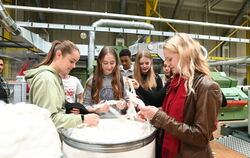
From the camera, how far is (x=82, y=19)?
5637 millimetres

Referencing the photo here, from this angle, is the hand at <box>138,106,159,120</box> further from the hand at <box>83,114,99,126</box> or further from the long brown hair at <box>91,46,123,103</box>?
the long brown hair at <box>91,46,123,103</box>

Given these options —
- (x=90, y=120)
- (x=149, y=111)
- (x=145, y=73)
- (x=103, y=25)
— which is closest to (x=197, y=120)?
(x=149, y=111)

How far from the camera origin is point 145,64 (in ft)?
4.87

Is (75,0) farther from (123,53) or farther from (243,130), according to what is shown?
(243,130)

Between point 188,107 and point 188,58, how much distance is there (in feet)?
0.75

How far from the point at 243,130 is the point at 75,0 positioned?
18.6ft

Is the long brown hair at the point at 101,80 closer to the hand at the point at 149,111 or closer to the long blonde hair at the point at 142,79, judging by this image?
the long blonde hair at the point at 142,79

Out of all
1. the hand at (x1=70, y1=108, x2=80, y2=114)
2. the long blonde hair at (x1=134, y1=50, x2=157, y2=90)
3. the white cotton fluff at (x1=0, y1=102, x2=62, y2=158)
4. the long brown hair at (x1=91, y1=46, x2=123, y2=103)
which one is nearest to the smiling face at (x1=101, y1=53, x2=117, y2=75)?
the long brown hair at (x1=91, y1=46, x2=123, y2=103)

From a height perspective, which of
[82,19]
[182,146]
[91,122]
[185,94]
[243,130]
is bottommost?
[243,130]

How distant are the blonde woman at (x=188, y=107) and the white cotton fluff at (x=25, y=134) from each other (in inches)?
20.6

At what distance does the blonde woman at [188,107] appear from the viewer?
2.30ft

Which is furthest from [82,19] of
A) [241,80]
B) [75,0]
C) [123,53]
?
[241,80]

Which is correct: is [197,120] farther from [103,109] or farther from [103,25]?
[103,25]

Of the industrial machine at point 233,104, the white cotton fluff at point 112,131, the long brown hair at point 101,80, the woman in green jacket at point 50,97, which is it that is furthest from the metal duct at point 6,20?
the industrial machine at point 233,104
